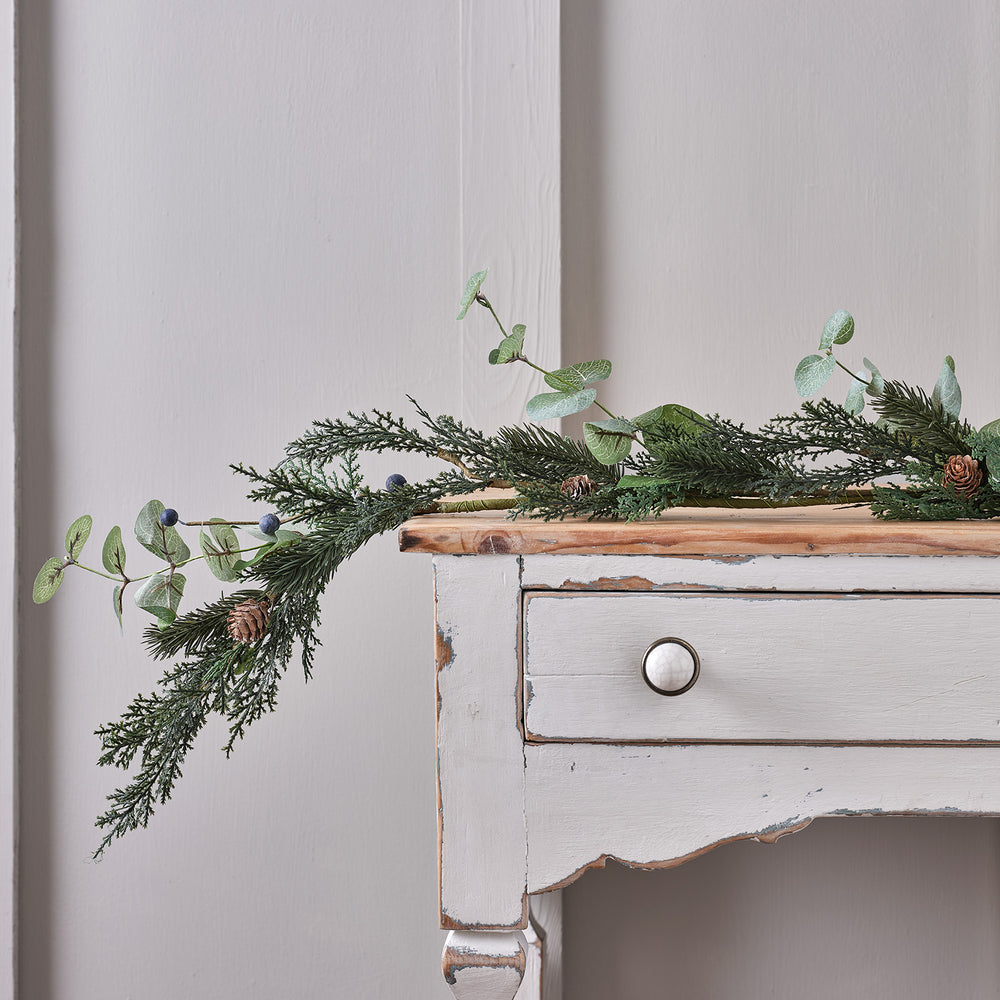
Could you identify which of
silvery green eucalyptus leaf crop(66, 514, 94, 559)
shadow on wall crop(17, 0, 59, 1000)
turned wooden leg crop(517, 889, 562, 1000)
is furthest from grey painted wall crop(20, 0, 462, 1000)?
silvery green eucalyptus leaf crop(66, 514, 94, 559)

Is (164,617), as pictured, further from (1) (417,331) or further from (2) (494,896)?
(1) (417,331)

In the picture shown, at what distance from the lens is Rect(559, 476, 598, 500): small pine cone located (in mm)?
481

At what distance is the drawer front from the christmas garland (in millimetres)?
75

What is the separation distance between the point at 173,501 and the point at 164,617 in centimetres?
31

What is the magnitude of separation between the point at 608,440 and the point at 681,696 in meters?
0.16

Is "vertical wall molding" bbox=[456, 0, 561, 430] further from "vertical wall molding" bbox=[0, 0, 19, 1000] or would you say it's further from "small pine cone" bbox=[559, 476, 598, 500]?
"vertical wall molding" bbox=[0, 0, 19, 1000]

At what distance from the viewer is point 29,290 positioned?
799 millimetres

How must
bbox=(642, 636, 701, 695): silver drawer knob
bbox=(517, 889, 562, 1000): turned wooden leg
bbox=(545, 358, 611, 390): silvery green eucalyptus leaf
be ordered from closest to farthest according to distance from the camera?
bbox=(642, 636, 701, 695): silver drawer knob, bbox=(545, 358, 611, 390): silvery green eucalyptus leaf, bbox=(517, 889, 562, 1000): turned wooden leg

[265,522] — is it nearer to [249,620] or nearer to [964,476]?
[249,620]

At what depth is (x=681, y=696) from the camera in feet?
1.40

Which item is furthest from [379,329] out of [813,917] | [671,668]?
[813,917]

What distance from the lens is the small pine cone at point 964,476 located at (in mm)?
471

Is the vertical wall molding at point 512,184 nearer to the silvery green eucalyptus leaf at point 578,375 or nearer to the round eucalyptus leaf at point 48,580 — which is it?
the silvery green eucalyptus leaf at point 578,375

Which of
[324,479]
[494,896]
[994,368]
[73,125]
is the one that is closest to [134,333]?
[73,125]
